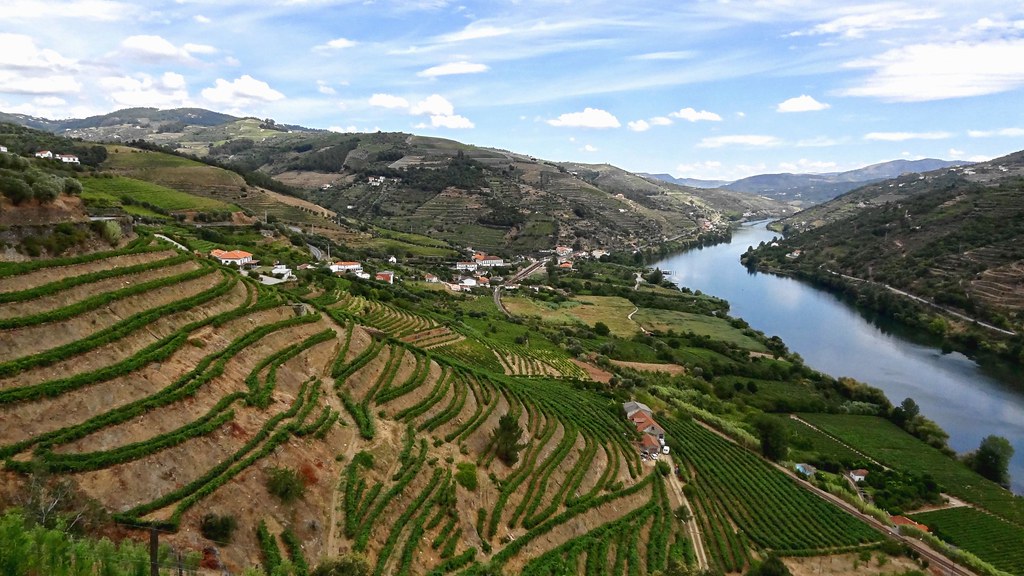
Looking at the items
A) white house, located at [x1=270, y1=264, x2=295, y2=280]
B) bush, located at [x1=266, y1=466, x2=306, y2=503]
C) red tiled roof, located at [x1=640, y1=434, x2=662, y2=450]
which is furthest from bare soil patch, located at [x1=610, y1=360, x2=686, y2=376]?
bush, located at [x1=266, y1=466, x2=306, y2=503]

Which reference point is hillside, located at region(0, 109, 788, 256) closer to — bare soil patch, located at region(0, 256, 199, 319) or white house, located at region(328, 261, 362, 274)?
white house, located at region(328, 261, 362, 274)

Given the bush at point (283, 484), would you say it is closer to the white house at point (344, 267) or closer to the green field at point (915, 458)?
the green field at point (915, 458)

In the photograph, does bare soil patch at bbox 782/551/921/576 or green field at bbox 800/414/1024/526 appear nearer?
bare soil patch at bbox 782/551/921/576

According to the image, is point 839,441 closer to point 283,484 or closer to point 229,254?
point 283,484

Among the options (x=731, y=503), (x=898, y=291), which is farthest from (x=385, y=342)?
(x=898, y=291)

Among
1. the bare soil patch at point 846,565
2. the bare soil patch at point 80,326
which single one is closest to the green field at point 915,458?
the bare soil patch at point 846,565

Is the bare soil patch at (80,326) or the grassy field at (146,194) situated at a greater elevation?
the grassy field at (146,194)
